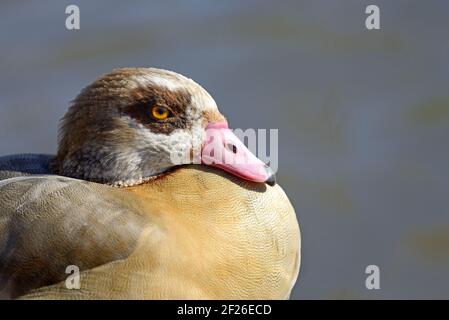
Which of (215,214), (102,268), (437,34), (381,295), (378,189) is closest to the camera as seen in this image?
(102,268)

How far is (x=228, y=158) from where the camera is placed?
14.7 feet

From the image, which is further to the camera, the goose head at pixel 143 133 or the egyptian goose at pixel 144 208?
the goose head at pixel 143 133

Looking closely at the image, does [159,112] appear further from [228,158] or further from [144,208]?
[144,208]

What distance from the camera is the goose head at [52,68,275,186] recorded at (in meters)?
4.41

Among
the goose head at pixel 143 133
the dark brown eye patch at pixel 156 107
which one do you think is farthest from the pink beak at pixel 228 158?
the dark brown eye patch at pixel 156 107

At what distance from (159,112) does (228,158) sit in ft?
1.17

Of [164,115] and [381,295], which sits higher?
[164,115]

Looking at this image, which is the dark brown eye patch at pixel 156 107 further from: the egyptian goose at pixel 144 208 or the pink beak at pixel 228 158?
the pink beak at pixel 228 158

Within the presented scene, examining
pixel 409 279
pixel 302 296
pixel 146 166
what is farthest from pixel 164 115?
pixel 409 279

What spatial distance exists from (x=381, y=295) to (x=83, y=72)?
288 cm

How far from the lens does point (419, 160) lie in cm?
629

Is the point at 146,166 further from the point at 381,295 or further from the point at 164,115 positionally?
the point at 381,295

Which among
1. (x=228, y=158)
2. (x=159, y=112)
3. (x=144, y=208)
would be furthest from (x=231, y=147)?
(x=144, y=208)

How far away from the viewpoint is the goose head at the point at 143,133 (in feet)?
14.5
